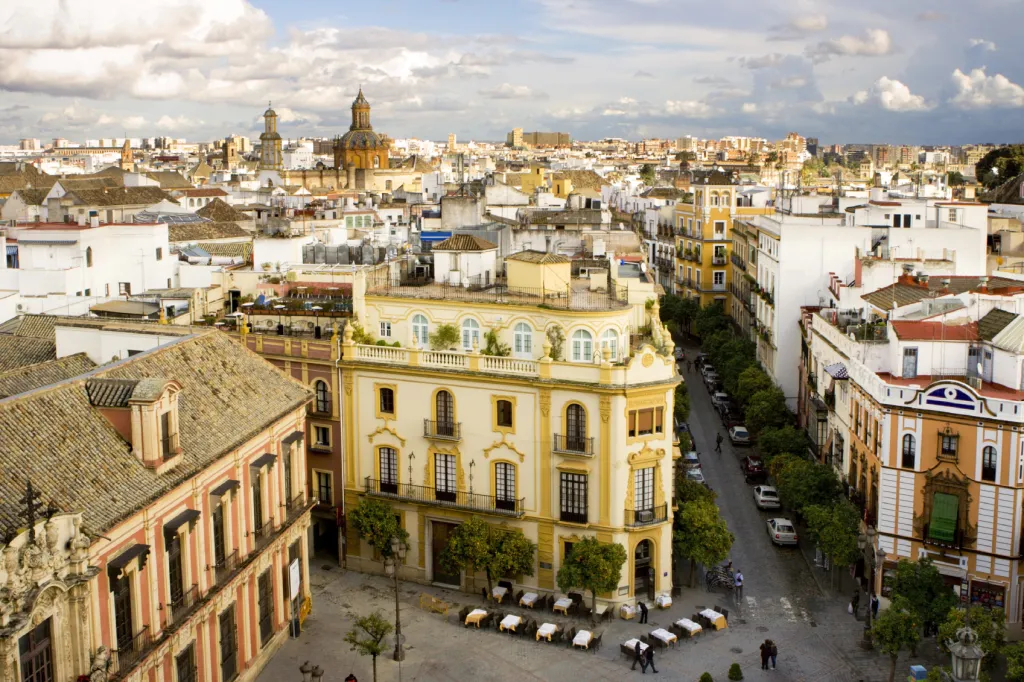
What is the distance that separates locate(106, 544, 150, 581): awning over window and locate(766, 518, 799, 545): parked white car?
28.5 metres

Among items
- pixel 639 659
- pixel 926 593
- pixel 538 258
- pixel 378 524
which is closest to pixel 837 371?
pixel 926 593

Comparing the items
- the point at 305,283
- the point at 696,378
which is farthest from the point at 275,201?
the point at 305,283

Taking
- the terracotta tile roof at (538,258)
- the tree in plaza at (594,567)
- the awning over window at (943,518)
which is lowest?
the tree in plaza at (594,567)

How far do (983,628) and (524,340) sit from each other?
741 inches

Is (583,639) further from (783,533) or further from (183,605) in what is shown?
(183,605)

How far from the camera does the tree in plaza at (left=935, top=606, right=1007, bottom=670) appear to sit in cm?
3136

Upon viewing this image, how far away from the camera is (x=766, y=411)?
56719 mm

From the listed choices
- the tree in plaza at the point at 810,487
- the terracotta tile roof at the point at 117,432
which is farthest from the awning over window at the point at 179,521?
the tree in plaza at the point at 810,487

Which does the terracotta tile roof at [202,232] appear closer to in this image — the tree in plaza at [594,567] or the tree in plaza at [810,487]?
the tree in plaza at [594,567]

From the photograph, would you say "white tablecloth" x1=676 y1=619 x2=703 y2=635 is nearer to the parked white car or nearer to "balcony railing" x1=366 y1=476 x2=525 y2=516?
"balcony railing" x1=366 y1=476 x2=525 y2=516

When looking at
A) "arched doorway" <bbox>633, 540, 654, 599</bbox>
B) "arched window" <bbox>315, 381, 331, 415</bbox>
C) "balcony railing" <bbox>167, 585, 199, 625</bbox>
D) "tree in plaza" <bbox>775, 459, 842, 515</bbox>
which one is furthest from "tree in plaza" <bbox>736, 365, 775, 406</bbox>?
"balcony railing" <bbox>167, 585, 199, 625</bbox>

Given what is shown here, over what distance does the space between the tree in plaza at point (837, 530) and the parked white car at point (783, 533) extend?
4.23 meters

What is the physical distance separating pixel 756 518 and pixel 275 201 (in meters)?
78.9

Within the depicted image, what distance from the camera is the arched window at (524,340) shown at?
4216 centimetres
